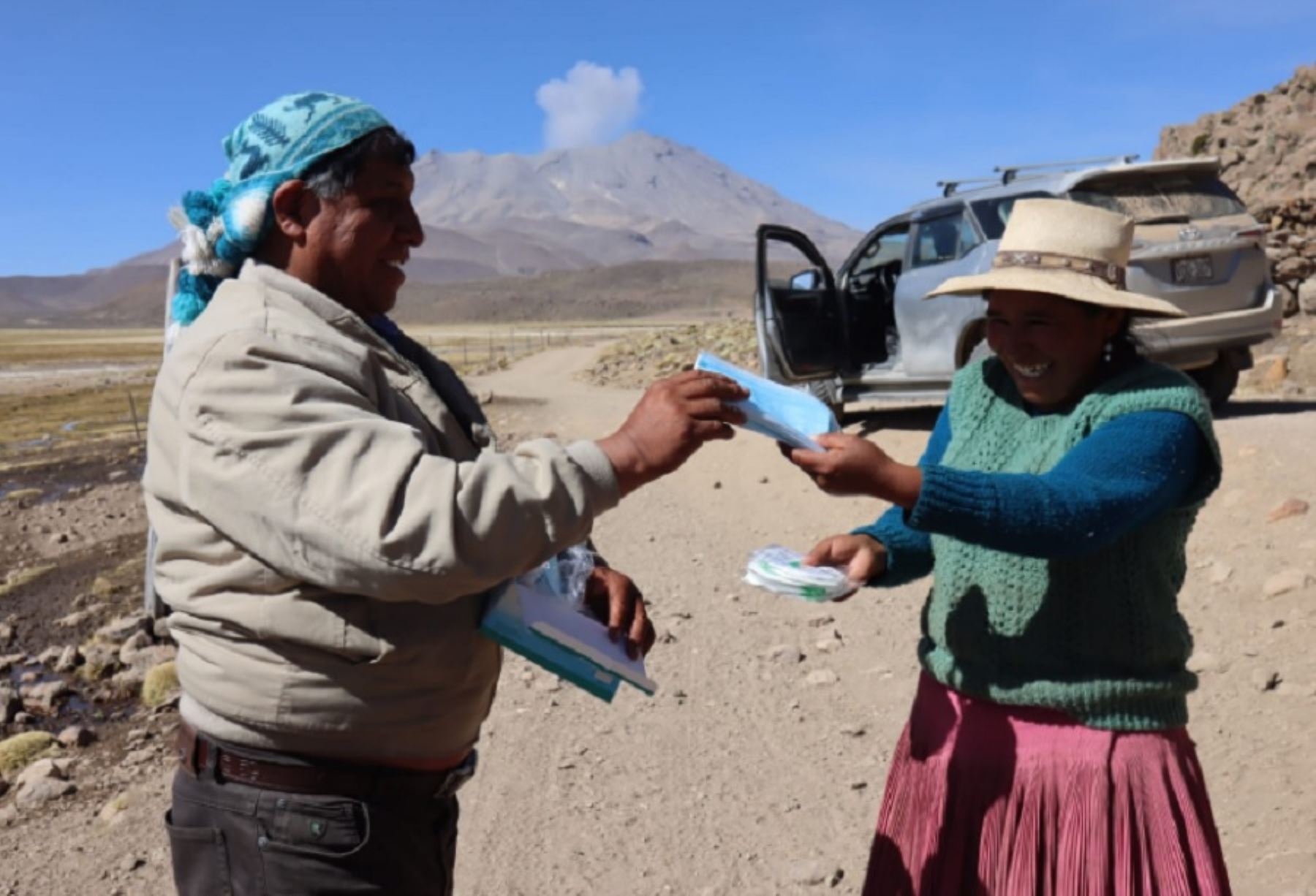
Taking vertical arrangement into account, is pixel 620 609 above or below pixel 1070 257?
below

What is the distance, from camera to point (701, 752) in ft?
15.7

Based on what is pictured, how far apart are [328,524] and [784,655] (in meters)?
4.48

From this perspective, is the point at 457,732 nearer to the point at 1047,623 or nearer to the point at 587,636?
the point at 587,636

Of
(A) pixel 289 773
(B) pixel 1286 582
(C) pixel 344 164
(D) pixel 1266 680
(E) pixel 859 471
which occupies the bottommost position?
(D) pixel 1266 680

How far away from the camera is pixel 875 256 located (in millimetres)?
11367

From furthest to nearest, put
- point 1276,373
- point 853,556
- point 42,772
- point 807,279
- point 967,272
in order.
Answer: point 1276,373
point 807,279
point 967,272
point 42,772
point 853,556

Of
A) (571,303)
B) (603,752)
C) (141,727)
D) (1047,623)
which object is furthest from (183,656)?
(571,303)

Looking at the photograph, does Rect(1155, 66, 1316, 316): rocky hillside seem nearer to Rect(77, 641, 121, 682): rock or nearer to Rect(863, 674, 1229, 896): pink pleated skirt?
Rect(77, 641, 121, 682): rock

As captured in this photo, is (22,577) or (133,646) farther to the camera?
(22,577)

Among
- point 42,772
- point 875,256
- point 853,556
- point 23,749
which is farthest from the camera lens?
point 875,256

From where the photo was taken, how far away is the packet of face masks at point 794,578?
2.28 m

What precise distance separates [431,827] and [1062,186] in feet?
26.5

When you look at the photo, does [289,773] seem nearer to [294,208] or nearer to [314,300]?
[314,300]

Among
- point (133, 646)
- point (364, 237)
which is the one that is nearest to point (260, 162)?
point (364, 237)
